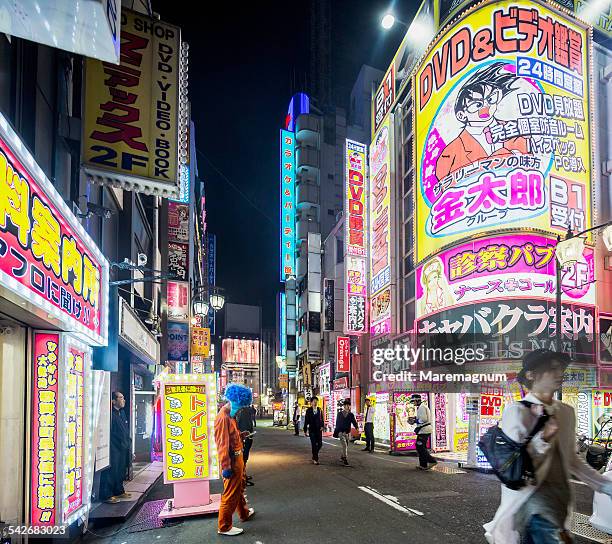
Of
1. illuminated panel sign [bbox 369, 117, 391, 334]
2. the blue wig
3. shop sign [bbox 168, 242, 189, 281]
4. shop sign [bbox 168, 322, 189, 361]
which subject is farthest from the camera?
illuminated panel sign [bbox 369, 117, 391, 334]

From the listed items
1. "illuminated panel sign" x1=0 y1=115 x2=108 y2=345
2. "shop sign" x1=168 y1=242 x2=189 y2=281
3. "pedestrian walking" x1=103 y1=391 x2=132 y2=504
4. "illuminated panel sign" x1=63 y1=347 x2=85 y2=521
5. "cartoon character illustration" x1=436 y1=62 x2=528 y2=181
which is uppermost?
"cartoon character illustration" x1=436 y1=62 x2=528 y2=181

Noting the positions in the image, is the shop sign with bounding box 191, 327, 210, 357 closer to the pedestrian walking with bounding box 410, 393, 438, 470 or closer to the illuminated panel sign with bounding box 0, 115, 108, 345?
the pedestrian walking with bounding box 410, 393, 438, 470

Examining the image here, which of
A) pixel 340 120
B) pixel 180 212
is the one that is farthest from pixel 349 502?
pixel 340 120

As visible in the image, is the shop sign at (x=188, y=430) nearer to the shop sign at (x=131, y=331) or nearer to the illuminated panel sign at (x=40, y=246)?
the illuminated panel sign at (x=40, y=246)

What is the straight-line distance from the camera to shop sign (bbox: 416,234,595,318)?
61.5 ft

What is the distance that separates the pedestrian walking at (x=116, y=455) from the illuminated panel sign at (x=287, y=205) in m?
46.4

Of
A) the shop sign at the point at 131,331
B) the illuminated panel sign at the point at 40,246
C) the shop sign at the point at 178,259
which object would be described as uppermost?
the shop sign at the point at 178,259

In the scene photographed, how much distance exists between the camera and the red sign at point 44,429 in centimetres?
550

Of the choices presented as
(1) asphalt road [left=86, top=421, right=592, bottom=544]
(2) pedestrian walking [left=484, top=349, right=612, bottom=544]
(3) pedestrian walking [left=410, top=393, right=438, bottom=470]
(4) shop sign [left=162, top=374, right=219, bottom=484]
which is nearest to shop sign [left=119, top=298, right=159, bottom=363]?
(4) shop sign [left=162, top=374, right=219, bottom=484]

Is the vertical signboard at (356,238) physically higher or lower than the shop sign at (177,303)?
higher

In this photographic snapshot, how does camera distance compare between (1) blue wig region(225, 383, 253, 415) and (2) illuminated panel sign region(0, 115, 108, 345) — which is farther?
(1) blue wig region(225, 383, 253, 415)

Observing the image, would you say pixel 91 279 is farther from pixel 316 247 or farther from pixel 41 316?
pixel 316 247

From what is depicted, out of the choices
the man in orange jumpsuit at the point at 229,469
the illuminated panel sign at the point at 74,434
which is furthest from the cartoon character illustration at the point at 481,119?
the illuminated panel sign at the point at 74,434

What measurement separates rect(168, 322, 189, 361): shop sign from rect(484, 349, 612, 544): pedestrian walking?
22950 mm
